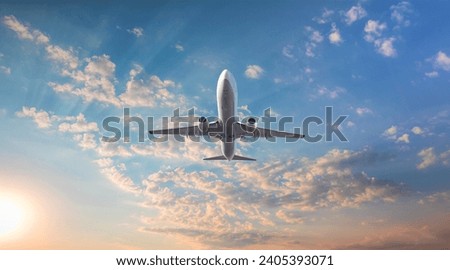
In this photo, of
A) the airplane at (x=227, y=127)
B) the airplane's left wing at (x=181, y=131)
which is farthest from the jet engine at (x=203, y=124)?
the airplane's left wing at (x=181, y=131)

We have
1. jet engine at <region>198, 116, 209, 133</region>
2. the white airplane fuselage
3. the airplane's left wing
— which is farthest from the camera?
the airplane's left wing

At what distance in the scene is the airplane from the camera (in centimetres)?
4059

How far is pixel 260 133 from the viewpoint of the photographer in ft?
176

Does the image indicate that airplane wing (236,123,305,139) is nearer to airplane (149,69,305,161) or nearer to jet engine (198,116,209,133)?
airplane (149,69,305,161)

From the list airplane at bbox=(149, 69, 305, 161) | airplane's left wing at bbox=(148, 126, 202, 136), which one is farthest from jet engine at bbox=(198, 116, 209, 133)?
airplane's left wing at bbox=(148, 126, 202, 136)

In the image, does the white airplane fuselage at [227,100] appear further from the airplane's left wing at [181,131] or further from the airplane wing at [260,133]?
the airplane's left wing at [181,131]

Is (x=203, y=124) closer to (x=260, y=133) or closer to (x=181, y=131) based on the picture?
(x=181, y=131)

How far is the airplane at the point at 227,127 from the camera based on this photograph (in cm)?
4059

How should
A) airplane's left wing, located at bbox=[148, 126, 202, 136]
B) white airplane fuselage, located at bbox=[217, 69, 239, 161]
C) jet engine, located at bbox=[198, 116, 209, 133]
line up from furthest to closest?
airplane's left wing, located at bbox=[148, 126, 202, 136], jet engine, located at bbox=[198, 116, 209, 133], white airplane fuselage, located at bbox=[217, 69, 239, 161]

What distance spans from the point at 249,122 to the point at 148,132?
51.4 feet
